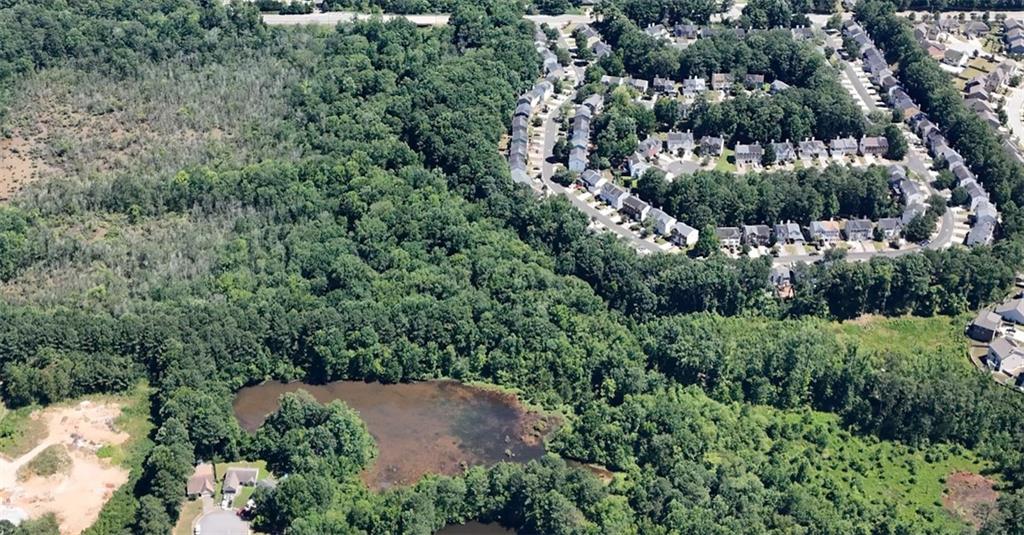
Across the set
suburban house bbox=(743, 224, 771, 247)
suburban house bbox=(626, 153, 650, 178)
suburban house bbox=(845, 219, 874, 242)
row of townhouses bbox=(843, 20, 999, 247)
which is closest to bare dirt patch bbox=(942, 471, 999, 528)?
row of townhouses bbox=(843, 20, 999, 247)

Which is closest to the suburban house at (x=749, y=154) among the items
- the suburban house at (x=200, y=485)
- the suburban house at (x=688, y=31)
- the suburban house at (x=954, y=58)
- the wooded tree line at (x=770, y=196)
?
the wooded tree line at (x=770, y=196)

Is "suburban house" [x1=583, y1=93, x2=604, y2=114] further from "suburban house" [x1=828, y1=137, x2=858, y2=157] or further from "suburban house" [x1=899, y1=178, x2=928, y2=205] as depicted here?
"suburban house" [x1=899, y1=178, x2=928, y2=205]

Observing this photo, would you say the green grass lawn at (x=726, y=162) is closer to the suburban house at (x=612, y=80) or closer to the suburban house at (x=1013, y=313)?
the suburban house at (x=612, y=80)

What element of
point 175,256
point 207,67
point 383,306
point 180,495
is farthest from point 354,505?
point 207,67

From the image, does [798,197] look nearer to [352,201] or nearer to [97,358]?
[352,201]

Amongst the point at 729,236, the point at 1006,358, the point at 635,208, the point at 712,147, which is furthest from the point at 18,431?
the point at 1006,358

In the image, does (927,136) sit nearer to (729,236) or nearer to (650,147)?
(650,147)
